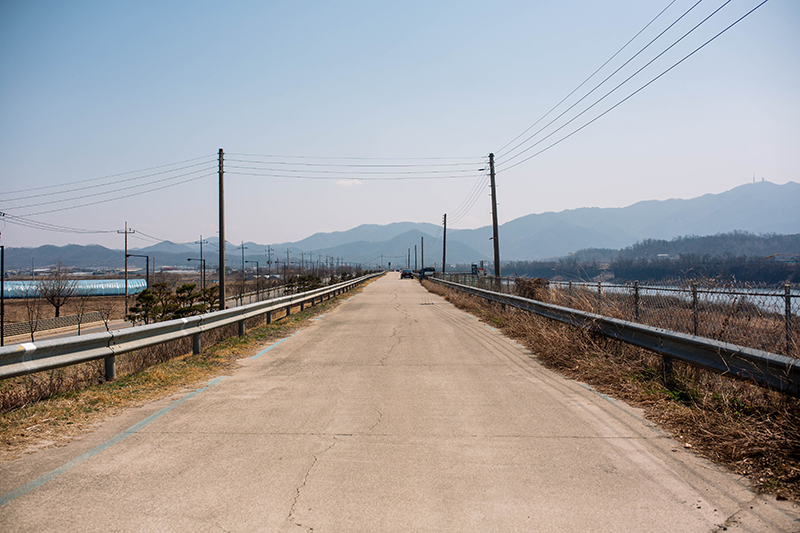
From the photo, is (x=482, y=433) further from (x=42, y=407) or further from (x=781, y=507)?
(x=42, y=407)

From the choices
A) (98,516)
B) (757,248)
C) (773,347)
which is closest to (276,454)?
(98,516)

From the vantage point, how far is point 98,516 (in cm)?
335

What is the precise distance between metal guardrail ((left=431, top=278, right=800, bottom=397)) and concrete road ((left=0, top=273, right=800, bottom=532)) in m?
1.05

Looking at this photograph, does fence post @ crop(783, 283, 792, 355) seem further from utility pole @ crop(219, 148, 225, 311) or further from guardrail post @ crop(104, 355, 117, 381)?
utility pole @ crop(219, 148, 225, 311)

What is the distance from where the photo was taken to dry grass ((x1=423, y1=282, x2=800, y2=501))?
421 centimetres

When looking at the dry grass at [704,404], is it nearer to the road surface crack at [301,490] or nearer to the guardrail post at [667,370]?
the guardrail post at [667,370]

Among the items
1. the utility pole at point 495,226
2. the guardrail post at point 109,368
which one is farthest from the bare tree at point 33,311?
the utility pole at point 495,226

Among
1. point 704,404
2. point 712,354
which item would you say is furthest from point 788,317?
point 704,404

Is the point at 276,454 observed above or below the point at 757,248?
below

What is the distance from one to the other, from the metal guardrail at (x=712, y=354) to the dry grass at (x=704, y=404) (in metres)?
0.24

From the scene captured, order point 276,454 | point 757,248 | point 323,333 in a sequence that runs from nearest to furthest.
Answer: point 276,454
point 323,333
point 757,248

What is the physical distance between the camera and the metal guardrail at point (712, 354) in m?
4.69

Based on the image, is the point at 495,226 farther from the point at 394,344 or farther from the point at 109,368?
the point at 109,368

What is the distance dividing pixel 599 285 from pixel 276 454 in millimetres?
8556
